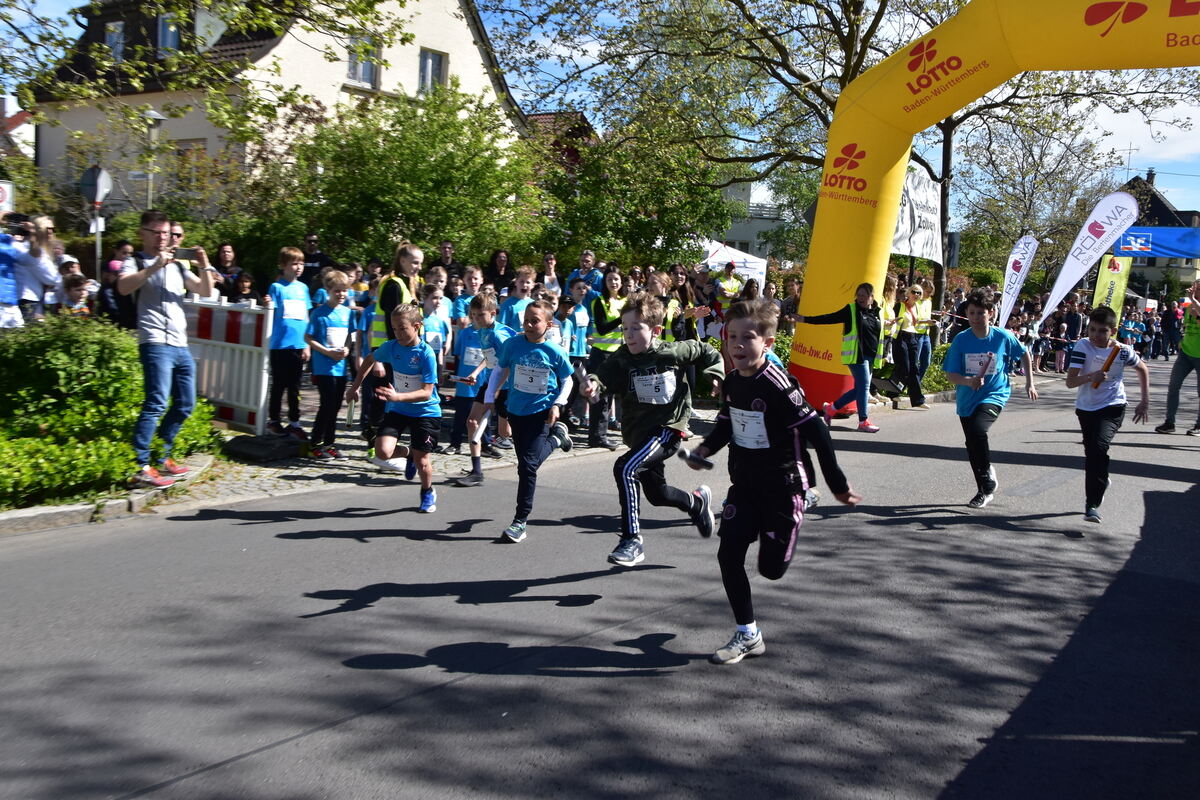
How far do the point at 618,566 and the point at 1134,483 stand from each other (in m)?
6.67

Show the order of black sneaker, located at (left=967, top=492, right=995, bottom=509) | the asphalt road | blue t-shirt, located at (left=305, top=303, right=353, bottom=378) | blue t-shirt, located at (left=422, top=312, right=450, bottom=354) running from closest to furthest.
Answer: the asphalt road → black sneaker, located at (left=967, top=492, right=995, bottom=509) → blue t-shirt, located at (left=305, top=303, right=353, bottom=378) → blue t-shirt, located at (left=422, top=312, right=450, bottom=354)

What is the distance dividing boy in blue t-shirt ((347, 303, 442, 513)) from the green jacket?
171cm

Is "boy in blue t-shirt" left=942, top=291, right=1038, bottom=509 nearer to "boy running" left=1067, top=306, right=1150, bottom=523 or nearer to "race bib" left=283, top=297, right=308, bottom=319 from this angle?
"boy running" left=1067, top=306, right=1150, bottom=523

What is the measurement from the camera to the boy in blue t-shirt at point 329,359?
927cm

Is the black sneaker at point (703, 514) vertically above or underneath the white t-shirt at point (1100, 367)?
underneath

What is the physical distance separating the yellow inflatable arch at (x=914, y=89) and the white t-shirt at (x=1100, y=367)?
9.47 ft

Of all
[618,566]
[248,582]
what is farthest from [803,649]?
[248,582]

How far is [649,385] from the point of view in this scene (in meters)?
6.26

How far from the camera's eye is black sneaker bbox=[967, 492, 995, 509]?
27.5 feet

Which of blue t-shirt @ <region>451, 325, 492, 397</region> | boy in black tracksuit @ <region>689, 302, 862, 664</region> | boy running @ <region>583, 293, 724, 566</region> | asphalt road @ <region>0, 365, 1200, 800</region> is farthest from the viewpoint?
blue t-shirt @ <region>451, 325, 492, 397</region>

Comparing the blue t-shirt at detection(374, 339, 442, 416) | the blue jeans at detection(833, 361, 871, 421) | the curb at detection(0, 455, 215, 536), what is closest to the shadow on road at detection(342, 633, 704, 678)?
the blue t-shirt at detection(374, 339, 442, 416)

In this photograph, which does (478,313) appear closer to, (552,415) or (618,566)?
(552,415)

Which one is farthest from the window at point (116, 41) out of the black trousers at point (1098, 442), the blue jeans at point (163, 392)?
the black trousers at point (1098, 442)

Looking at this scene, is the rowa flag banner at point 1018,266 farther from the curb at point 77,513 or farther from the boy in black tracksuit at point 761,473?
the curb at point 77,513
